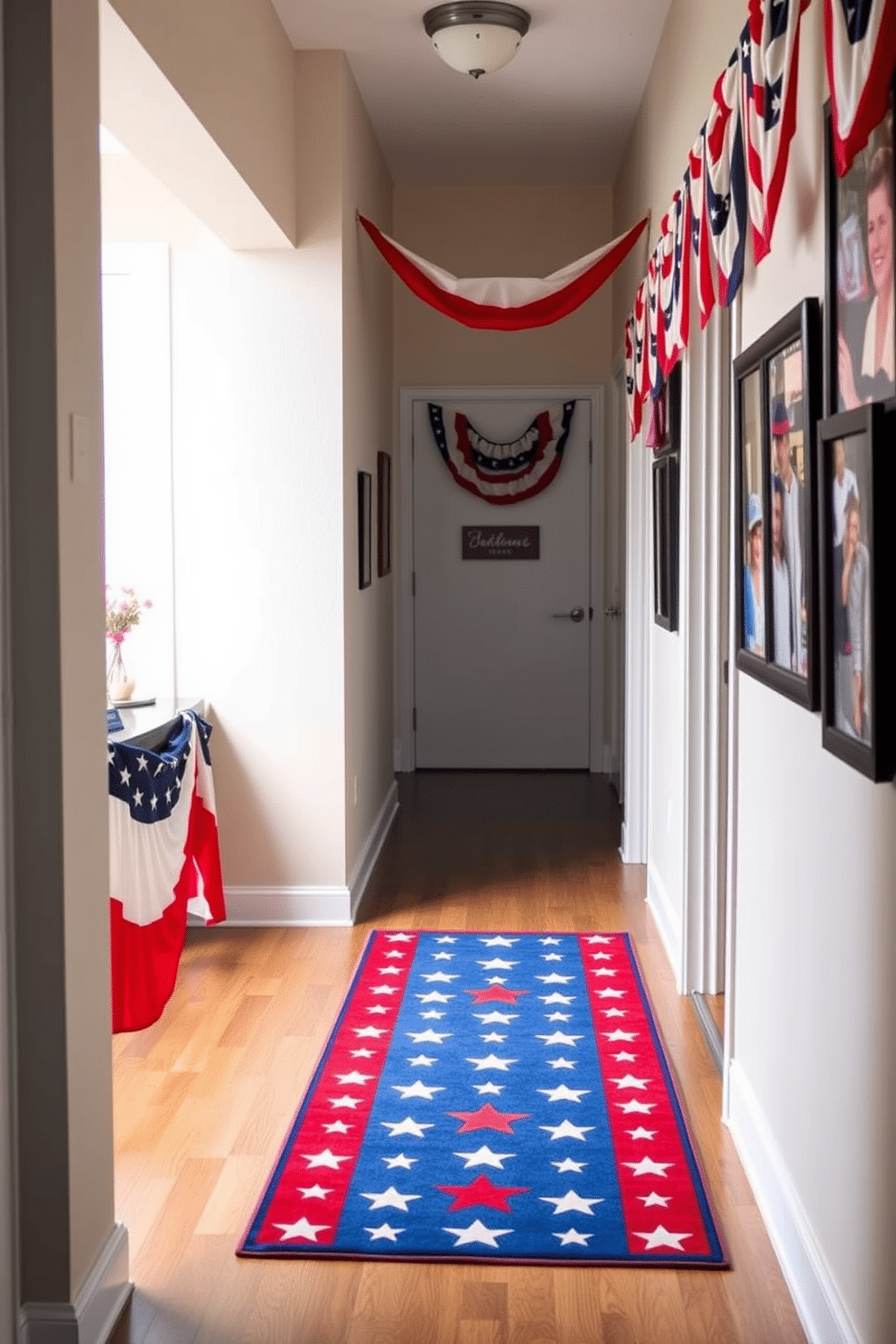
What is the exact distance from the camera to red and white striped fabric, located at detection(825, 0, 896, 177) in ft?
5.25

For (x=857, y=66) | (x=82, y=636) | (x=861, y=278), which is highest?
(x=857, y=66)

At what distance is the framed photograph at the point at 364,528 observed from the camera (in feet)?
17.3

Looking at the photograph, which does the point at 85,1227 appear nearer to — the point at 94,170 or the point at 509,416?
the point at 94,170

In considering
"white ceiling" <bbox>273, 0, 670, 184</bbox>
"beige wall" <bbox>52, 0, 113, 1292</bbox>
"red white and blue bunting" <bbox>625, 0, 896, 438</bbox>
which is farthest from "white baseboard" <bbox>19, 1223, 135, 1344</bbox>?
"white ceiling" <bbox>273, 0, 670, 184</bbox>

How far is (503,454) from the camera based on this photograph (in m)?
7.48

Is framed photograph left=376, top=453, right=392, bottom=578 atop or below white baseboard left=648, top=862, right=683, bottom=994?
atop

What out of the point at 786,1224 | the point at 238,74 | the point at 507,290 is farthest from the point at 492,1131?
the point at 507,290

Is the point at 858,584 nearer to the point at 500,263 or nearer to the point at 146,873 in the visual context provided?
the point at 146,873

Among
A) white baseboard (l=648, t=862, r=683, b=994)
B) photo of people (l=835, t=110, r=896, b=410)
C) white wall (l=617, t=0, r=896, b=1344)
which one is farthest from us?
white baseboard (l=648, t=862, r=683, b=994)

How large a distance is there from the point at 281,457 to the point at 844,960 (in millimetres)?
3116

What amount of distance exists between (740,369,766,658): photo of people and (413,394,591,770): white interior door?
180 inches

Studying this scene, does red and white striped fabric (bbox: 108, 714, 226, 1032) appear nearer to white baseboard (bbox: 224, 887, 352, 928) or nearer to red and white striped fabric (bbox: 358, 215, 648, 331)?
white baseboard (bbox: 224, 887, 352, 928)

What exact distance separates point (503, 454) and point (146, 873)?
4.17 m

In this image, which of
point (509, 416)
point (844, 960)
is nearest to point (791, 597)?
point (844, 960)
